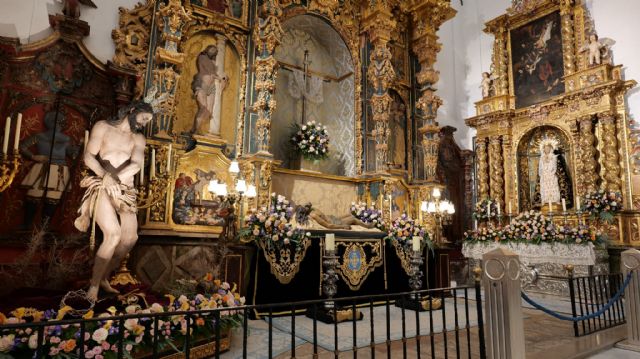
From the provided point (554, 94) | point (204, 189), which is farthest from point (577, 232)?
point (204, 189)

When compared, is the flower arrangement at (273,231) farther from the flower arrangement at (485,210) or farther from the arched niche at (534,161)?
the arched niche at (534,161)

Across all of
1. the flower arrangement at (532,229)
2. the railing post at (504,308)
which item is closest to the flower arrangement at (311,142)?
the flower arrangement at (532,229)

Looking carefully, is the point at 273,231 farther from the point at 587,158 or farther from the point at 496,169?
the point at 587,158

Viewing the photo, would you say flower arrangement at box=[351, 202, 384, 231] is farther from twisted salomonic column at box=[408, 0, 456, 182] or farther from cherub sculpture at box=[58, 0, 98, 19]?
cherub sculpture at box=[58, 0, 98, 19]

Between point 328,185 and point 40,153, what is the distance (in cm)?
Answer: 574

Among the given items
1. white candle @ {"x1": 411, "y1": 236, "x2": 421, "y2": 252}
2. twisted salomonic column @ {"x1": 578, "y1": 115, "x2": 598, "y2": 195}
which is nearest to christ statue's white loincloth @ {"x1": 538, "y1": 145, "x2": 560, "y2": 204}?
twisted salomonic column @ {"x1": 578, "y1": 115, "x2": 598, "y2": 195}

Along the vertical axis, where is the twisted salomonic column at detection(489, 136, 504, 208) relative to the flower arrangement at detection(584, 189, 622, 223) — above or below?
above

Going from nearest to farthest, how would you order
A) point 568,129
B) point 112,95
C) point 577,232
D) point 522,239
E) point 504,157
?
point 112,95 → point 577,232 → point 522,239 → point 568,129 → point 504,157

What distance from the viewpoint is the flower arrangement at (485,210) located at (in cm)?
1264

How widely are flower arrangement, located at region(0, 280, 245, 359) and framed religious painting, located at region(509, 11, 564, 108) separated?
13.1 meters

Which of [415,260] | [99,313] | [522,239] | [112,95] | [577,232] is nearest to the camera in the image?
[99,313]

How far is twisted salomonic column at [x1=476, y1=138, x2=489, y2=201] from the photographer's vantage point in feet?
44.2

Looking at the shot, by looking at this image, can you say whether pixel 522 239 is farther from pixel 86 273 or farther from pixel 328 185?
pixel 86 273

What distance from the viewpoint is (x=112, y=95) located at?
6289 millimetres
